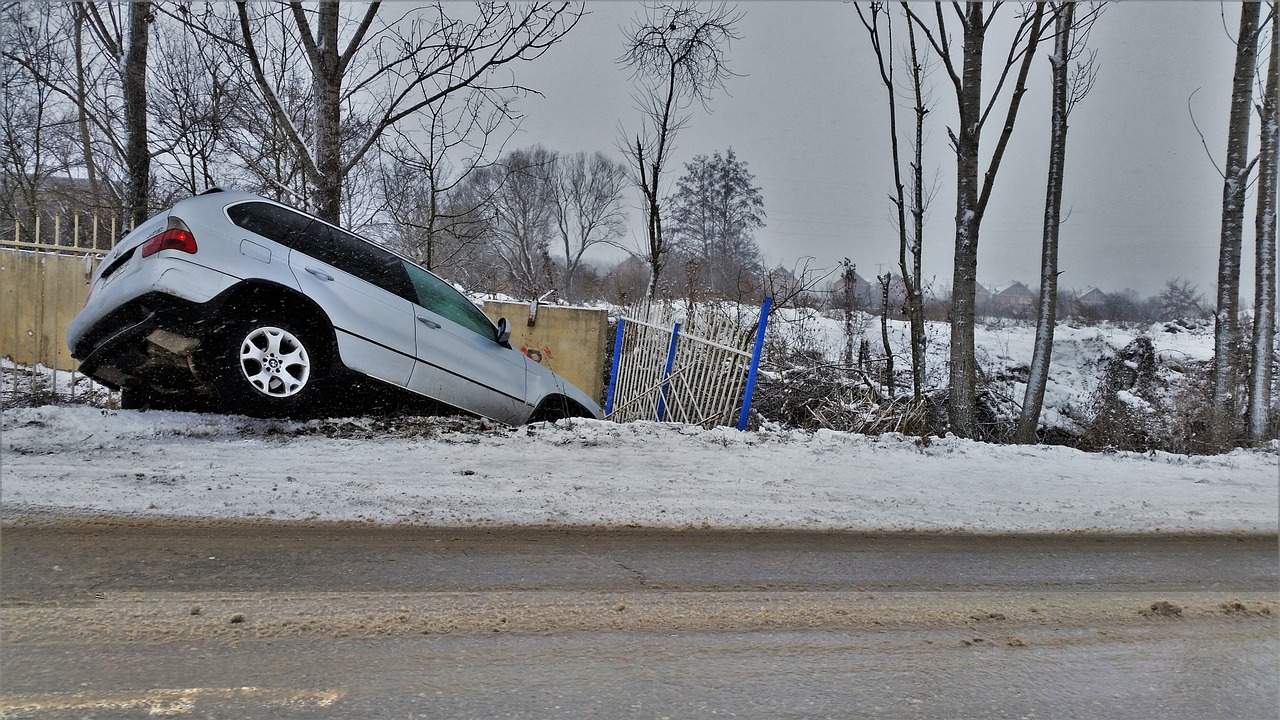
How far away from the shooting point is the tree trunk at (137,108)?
10055mm

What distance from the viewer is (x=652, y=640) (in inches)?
108

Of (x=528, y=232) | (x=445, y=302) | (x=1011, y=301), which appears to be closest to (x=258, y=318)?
(x=445, y=302)

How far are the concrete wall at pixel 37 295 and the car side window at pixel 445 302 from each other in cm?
458

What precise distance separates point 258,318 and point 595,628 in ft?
13.0

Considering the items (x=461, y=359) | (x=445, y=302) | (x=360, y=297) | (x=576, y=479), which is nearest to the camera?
(x=576, y=479)

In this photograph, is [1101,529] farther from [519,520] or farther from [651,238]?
[651,238]

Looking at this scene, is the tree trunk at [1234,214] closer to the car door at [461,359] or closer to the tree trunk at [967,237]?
the tree trunk at [967,237]

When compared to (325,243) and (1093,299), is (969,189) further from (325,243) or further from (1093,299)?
(1093,299)

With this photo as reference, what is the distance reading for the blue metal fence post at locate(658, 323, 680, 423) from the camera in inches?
339

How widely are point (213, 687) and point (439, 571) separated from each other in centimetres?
110

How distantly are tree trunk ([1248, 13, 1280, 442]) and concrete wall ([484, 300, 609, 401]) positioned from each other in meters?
9.08

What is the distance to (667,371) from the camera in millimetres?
8688

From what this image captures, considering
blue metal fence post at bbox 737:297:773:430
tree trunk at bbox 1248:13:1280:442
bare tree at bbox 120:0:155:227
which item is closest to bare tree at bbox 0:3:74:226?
bare tree at bbox 120:0:155:227

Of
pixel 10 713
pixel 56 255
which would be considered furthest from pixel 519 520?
pixel 56 255
